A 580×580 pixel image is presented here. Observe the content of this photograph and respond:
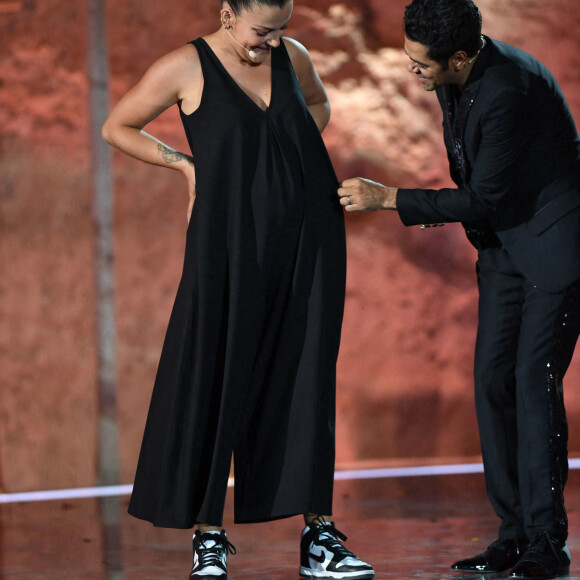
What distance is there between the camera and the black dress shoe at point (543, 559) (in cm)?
246

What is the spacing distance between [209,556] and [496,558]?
0.70 meters

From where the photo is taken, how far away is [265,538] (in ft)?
10.1

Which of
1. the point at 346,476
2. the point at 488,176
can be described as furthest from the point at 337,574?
the point at 346,476

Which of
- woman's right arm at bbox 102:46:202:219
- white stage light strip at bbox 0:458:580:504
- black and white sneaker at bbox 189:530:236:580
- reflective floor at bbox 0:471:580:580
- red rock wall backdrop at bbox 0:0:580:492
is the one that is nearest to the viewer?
black and white sneaker at bbox 189:530:236:580

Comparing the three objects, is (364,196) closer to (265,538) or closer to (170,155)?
(170,155)

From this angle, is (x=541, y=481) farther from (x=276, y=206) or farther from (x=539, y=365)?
(x=276, y=206)

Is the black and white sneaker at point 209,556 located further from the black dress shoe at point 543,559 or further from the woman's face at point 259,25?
Result: the woman's face at point 259,25

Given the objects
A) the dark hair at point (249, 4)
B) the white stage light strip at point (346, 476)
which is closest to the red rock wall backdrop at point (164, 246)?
the white stage light strip at point (346, 476)

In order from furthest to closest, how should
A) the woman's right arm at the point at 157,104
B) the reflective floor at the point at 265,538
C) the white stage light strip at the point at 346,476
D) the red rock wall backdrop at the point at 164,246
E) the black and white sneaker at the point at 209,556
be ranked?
the red rock wall backdrop at the point at 164,246, the white stage light strip at the point at 346,476, the reflective floor at the point at 265,538, the woman's right arm at the point at 157,104, the black and white sneaker at the point at 209,556

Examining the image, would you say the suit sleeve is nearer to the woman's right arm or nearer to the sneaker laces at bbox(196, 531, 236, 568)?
the woman's right arm

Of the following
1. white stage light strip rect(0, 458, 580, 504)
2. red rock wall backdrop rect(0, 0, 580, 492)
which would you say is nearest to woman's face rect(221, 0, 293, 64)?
red rock wall backdrop rect(0, 0, 580, 492)

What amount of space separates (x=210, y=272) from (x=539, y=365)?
32.9 inches

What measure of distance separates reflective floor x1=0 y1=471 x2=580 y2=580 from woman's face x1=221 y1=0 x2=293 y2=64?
49.3 inches

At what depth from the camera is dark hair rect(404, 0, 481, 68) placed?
2.44m
